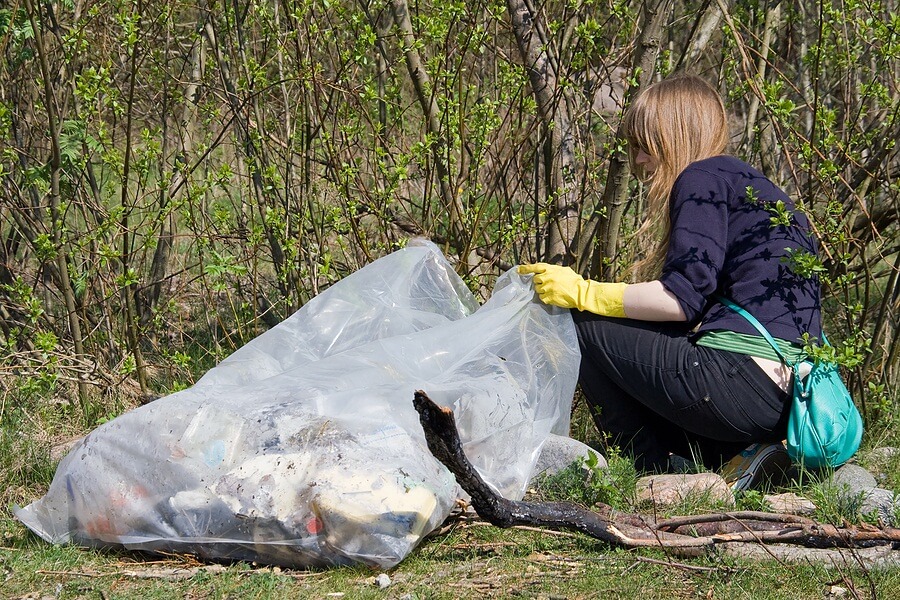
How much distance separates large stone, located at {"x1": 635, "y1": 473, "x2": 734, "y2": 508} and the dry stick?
0.26m

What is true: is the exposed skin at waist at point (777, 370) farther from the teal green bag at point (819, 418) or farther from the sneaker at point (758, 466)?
the sneaker at point (758, 466)

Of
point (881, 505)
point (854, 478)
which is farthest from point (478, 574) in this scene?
point (854, 478)

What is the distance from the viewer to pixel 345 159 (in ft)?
12.3

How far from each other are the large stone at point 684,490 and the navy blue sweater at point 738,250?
0.47m

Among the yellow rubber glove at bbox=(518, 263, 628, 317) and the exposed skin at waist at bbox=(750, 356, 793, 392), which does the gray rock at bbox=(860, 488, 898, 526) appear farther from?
the yellow rubber glove at bbox=(518, 263, 628, 317)

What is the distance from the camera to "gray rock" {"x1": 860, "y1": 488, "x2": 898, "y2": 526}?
8.80 feet

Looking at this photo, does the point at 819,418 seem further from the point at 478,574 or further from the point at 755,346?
the point at 478,574

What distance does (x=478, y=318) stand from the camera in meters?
3.01

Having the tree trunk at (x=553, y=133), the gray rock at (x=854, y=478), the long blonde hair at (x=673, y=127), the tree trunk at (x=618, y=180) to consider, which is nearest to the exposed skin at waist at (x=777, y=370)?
the gray rock at (x=854, y=478)

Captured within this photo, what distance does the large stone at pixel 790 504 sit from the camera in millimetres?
2738

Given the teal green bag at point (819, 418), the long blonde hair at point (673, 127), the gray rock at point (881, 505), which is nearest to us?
the gray rock at point (881, 505)

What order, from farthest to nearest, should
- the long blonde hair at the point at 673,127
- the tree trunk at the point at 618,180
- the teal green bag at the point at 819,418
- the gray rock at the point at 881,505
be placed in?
the tree trunk at the point at 618,180 → the long blonde hair at the point at 673,127 → the teal green bag at the point at 819,418 → the gray rock at the point at 881,505

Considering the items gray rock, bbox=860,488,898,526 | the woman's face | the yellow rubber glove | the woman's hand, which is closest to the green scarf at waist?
the woman's hand

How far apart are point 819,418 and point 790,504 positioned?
272mm
